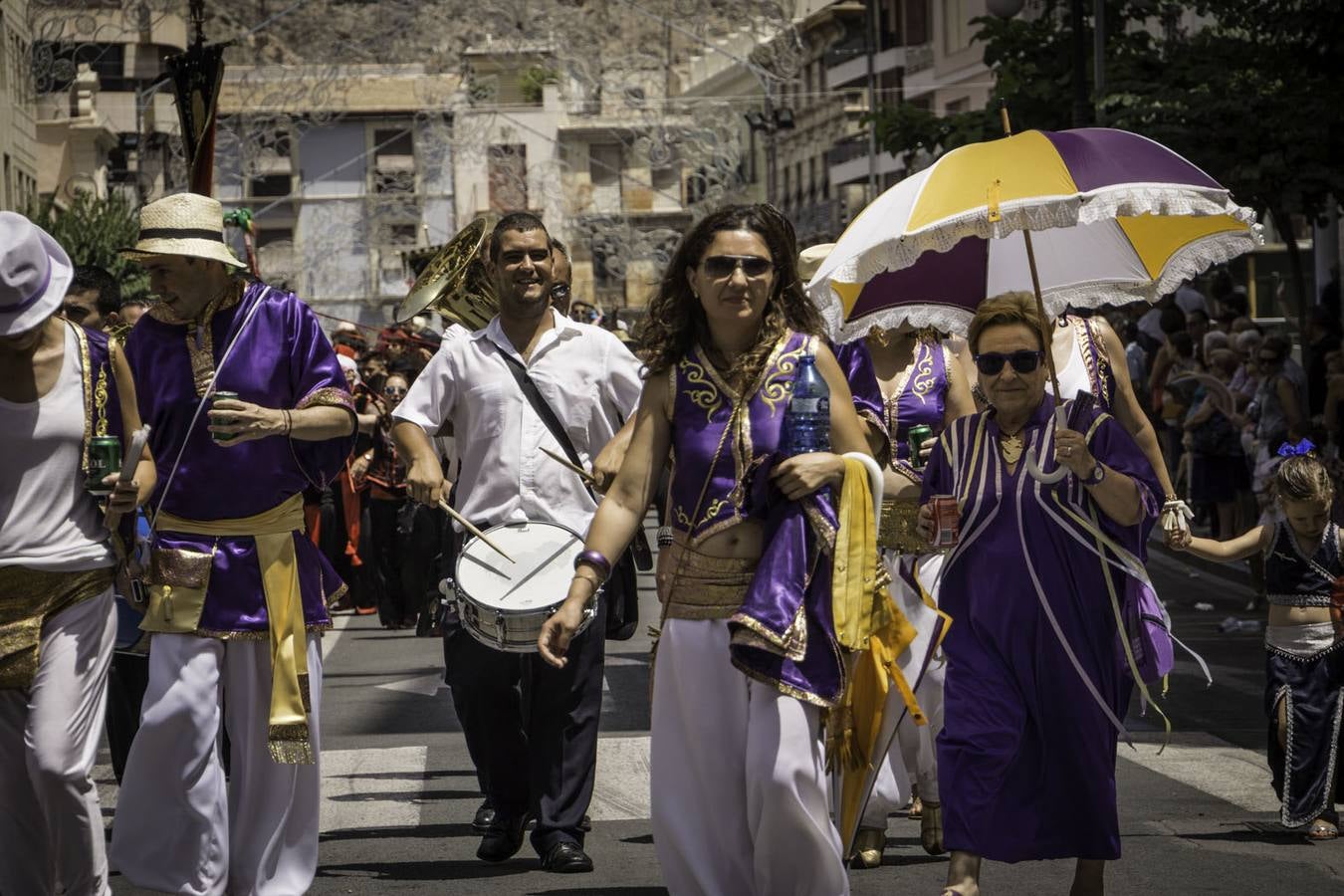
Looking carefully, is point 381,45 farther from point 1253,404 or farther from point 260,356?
point 260,356

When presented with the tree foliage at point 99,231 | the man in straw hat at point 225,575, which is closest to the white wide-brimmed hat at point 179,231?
the man in straw hat at point 225,575

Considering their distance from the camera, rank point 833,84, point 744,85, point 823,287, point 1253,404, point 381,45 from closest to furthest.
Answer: point 823,287 < point 1253,404 < point 381,45 < point 744,85 < point 833,84

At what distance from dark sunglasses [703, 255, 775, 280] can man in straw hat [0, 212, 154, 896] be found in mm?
1762

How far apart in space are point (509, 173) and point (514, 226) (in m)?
34.6

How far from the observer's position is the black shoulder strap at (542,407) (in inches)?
336

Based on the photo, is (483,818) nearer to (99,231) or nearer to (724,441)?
(724,441)

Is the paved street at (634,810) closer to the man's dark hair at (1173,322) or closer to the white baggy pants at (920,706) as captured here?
the white baggy pants at (920,706)

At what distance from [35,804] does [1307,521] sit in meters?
4.91

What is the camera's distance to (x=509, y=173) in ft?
141

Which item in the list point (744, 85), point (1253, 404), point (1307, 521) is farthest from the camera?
point (744, 85)

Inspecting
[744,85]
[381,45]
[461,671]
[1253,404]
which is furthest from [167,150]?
[461,671]

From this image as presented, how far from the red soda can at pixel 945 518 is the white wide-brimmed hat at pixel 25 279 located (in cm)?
253

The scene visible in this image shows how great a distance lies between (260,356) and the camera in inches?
286

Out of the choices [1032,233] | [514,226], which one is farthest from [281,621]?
[1032,233]
